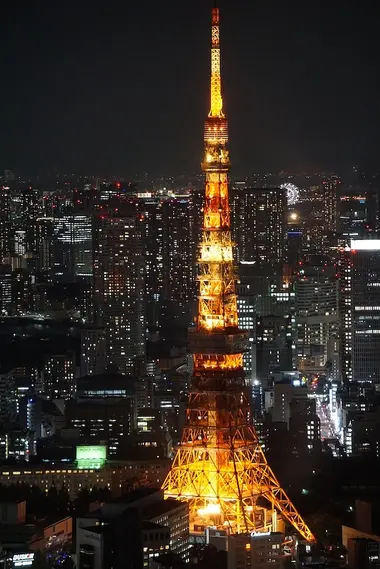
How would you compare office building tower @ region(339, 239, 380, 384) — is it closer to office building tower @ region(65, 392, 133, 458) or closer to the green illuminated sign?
office building tower @ region(65, 392, 133, 458)

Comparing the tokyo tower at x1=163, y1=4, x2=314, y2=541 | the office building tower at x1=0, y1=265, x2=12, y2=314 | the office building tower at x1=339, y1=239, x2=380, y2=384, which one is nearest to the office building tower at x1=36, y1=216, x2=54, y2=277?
the office building tower at x1=0, y1=265, x2=12, y2=314

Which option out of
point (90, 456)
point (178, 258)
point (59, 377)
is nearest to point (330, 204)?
point (178, 258)

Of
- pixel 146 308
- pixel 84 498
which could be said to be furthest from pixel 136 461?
pixel 146 308

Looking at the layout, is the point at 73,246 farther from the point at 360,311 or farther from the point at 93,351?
the point at 360,311

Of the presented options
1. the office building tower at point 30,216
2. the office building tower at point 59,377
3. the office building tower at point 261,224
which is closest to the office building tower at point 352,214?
the office building tower at point 261,224

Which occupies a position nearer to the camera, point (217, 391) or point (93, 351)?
point (217, 391)

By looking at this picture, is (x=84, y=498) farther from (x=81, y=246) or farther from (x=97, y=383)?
(x=81, y=246)
